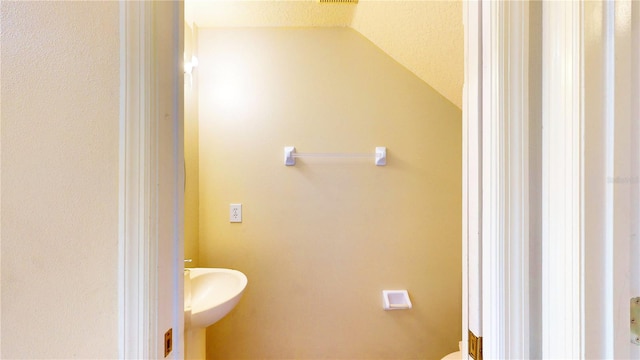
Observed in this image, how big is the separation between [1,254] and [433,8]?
5.59 feet

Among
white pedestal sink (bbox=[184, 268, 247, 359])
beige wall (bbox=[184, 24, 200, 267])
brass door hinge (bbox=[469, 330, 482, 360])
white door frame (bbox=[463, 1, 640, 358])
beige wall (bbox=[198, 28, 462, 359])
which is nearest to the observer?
white door frame (bbox=[463, 1, 640, 358])

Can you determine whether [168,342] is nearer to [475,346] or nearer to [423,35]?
[475,346]

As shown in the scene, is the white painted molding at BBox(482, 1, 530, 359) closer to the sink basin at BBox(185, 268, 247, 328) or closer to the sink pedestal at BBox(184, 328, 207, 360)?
the sink basin at BBox(185, 268, 247, 328)

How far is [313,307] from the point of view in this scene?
64.6 inches

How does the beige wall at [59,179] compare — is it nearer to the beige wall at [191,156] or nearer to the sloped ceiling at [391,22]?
the beige wall at [191,156]

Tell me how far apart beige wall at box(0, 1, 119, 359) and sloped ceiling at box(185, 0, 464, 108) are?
44.6 inches

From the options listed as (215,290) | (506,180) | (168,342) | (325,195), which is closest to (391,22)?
(325,195)

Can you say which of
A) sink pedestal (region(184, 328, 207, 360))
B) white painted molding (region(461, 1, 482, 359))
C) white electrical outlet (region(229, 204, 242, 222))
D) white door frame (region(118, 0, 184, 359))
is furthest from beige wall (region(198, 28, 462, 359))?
white door frame (region(118, 0, 184, 359))

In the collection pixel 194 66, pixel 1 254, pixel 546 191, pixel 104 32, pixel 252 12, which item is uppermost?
pixel 252 12

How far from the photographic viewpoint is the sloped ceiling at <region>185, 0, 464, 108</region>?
1251 mm

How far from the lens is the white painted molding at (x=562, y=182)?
471mm
